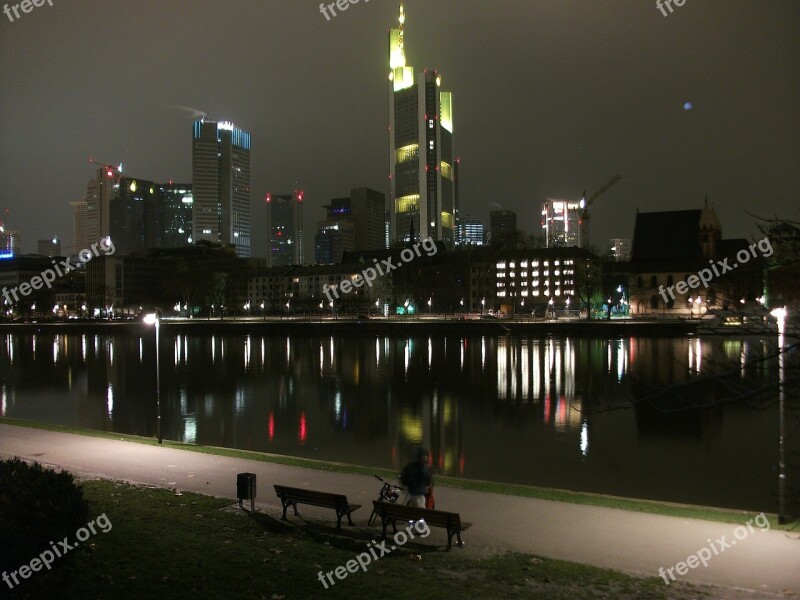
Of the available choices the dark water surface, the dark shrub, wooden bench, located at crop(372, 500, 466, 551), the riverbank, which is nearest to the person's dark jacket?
wooden bench, located at crop(372, 500, 466, 551)

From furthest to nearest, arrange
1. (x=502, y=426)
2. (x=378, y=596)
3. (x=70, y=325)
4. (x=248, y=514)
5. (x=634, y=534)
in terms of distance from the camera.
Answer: (x=70, y=325), (x=502, y=426), (x=248, y=514), (x=634, y=534), (x=378, y=596)

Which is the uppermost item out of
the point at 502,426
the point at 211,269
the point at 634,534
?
the point at 211,269

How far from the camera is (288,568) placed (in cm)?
787

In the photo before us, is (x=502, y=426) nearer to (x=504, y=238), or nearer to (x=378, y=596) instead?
(x=378, y=596)

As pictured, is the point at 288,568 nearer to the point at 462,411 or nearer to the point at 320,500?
the point at 320,500

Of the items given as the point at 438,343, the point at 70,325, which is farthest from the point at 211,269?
the point at 438,343

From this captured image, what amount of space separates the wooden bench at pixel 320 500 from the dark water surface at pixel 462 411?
427 cm

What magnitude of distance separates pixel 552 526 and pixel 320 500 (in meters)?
3.61

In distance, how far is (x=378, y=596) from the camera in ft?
23.2

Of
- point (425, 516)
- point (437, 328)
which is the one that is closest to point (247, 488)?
point (425, 516)

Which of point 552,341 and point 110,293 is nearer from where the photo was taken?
point 552,341

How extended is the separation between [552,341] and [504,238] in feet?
247

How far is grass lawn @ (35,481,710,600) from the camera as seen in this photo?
23.5ft

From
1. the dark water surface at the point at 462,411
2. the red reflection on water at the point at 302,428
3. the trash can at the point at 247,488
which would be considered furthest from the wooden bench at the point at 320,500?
the red reflection on water at the point at 302,428
